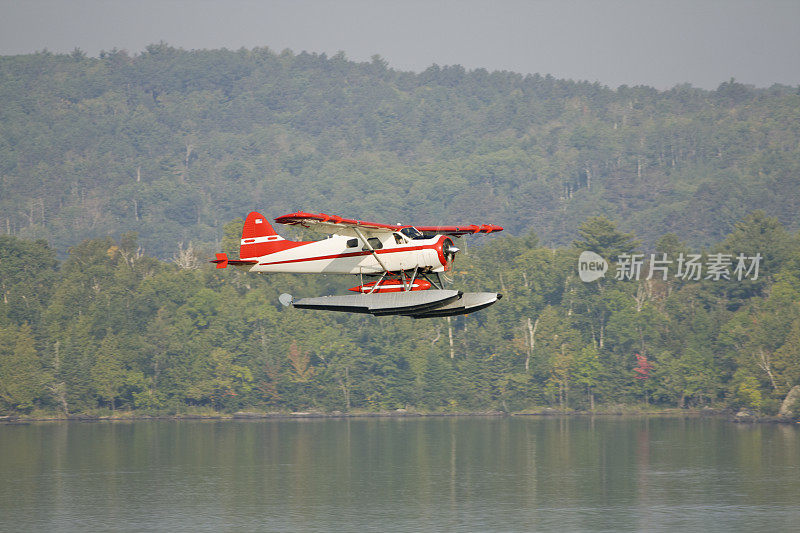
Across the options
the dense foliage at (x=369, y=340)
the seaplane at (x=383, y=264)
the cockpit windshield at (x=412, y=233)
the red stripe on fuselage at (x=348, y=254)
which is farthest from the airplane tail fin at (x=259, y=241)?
the dense foliage at (x=369, y=340)

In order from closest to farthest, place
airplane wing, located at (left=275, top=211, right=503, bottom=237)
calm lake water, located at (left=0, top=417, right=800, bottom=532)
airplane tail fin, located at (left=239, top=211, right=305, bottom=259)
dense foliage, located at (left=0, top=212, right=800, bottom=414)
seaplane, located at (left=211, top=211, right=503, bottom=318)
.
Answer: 1. airplane wing, located at (left=275, top=211, right=503, bottom=237)
2. seaplane, located at (left=211, top=211, right=503, bottom=318)
3. airplane tail fin, located at (left=239, top=211, right=305, bottom=259)
4. calm lake water, located at (left=0, top=417, right=800, bottom=532)
5. dense foliage, located at (left=0, top=212, right=800, bottom=414)

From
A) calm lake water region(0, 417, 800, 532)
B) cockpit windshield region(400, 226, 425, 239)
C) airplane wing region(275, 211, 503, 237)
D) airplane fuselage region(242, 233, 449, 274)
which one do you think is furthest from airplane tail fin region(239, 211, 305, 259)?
calm lake water region(0, 417, 800, 532)

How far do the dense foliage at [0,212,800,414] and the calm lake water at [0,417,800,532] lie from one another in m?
3.56

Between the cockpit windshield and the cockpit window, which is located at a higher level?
the cockpit windshield

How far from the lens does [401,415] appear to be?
403 ft

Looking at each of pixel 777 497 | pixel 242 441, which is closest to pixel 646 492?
pixel 777 497

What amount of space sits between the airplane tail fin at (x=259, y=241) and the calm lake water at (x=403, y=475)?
32311 mm

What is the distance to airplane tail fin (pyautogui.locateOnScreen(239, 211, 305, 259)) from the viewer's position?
47094 mm

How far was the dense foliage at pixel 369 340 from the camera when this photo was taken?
117 meters

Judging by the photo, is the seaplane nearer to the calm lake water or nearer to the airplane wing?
the airplane wing

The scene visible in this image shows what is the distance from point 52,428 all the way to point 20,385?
5542 millimetres

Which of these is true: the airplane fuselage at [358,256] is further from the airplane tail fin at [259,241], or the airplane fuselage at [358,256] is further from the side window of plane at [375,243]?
the airplane tail fin at [259,241]

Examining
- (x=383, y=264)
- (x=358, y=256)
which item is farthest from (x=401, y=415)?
(x=383, y=264)

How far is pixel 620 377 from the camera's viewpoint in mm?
120875
